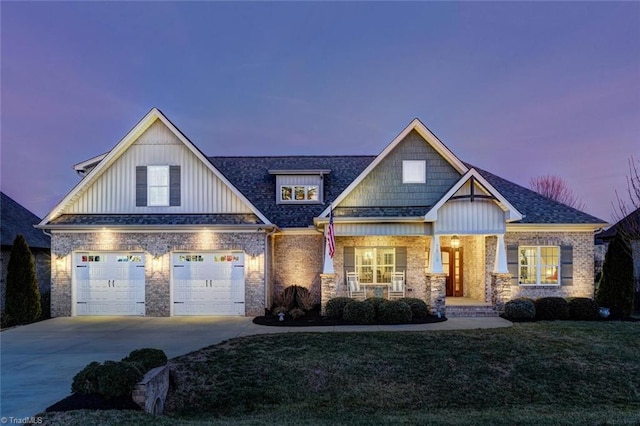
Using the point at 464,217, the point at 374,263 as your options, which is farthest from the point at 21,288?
the point at 464,217

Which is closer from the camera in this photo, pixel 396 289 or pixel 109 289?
pixel 109 289

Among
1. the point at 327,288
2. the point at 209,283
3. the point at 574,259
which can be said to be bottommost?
the point at 327,288

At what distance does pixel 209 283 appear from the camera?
562 inches

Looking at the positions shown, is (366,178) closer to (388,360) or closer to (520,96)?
(388,360)

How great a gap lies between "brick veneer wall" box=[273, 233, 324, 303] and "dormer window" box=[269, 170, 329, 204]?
2232mm

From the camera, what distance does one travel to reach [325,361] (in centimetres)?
860

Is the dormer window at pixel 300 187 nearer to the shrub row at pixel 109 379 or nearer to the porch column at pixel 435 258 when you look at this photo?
the porch column at pixel 435 258

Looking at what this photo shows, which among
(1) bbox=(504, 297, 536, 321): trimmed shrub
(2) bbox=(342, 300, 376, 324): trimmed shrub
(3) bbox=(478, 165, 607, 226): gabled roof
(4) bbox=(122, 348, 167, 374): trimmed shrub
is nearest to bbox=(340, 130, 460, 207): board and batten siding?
(3) bbox=(478, 165, 607, 226): gabled roof

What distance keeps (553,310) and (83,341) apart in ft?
50.2

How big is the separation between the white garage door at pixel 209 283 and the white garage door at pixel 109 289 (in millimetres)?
1435

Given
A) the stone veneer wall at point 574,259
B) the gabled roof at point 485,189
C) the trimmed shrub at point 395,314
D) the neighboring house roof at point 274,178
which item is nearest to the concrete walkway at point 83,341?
the trimmed shrub at point 395,314

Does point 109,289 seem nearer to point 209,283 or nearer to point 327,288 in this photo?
point 209,283

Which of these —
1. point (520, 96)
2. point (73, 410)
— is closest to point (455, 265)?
point (73, 410)

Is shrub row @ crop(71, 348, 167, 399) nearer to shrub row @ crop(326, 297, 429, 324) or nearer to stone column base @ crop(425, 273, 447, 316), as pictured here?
shrub row @ crop(326, 297, 429, 324)
